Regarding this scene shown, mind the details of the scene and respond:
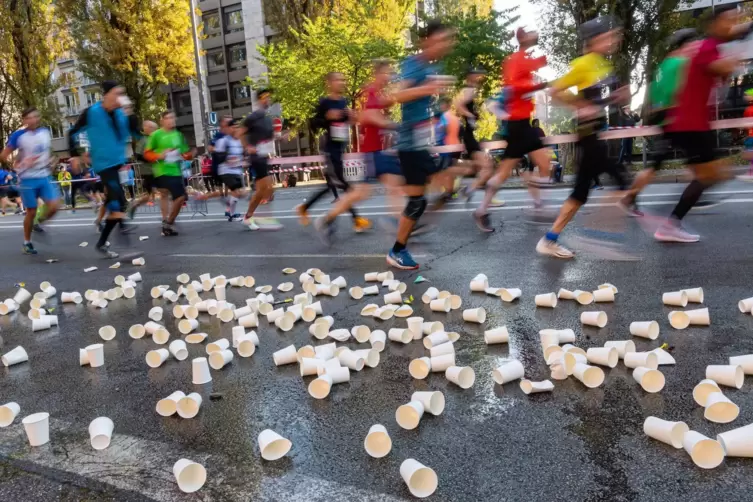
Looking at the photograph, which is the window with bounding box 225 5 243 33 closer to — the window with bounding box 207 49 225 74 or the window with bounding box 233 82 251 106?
the window with bounding box 207 49 225 74

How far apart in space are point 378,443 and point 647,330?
2014 mm

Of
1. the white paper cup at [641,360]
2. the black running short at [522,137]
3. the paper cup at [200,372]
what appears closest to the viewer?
the white paper cup at [641,360]

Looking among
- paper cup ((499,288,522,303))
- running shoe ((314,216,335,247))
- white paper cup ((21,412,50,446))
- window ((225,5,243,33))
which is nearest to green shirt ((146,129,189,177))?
running shoe ((314,216,335,247))

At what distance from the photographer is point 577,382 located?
3068 millimetres

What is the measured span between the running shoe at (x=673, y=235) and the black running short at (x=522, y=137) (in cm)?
167

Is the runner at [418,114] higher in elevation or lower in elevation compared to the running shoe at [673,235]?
higher

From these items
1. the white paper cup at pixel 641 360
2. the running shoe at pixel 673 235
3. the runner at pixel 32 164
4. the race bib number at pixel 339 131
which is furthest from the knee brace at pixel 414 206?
the runner at pixel 32 164

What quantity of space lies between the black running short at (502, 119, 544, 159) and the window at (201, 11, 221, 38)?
174ft

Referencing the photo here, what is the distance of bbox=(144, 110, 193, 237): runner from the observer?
1002 cm

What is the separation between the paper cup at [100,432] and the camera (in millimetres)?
2728

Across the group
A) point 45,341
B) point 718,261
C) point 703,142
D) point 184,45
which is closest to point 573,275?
point 718,261

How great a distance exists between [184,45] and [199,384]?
103 feet

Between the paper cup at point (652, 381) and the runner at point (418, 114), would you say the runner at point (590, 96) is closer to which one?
the runner at point (418, 114)

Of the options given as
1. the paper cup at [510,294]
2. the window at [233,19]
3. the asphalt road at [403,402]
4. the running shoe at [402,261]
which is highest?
the window at [233,19]
